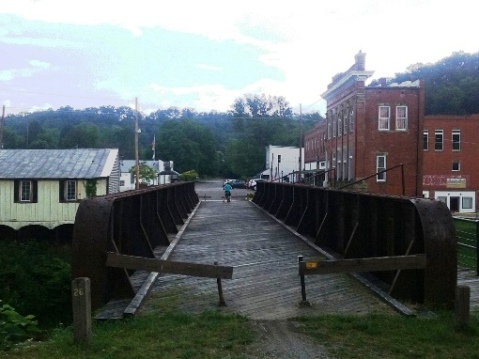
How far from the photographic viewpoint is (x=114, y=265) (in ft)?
24.6

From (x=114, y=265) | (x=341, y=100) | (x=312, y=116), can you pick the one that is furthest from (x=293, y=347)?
(x=312, y=116)

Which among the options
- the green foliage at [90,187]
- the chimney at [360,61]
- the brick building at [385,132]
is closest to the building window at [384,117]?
the brick building at [385,132]

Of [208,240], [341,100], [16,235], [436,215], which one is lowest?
[16,235]

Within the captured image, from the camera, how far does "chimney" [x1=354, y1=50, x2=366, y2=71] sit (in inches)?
1741

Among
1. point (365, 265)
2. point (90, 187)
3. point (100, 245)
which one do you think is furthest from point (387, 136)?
point (100, 245)

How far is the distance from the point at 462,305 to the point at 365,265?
1568mm

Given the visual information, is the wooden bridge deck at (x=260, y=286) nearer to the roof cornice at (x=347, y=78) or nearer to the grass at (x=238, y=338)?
the grass at (x=238, y=338)

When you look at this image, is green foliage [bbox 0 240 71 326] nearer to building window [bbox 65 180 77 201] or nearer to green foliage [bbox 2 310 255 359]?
building window [bbox 65 180 77 201]

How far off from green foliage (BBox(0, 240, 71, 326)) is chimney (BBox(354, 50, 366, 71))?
25136mm

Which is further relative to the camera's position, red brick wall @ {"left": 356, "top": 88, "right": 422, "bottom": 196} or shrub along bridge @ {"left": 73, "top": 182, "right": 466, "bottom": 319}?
red brick wall @ {"left": 356, "top": 88, "right": 422, "bottom": 196}

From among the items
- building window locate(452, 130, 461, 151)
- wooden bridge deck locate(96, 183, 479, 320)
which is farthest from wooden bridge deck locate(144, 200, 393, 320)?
building window locate(452, 130, 461, 151)

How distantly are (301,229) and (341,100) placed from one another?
111 ft

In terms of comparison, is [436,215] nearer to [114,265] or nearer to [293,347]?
[293,347]

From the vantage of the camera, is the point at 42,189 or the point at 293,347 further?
the point at 42,189
